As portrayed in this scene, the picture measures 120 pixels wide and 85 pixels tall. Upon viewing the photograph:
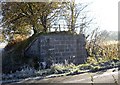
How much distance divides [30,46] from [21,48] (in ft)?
3.06

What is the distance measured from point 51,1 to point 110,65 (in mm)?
7123

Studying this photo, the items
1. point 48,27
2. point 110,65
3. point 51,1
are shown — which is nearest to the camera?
point 110,65

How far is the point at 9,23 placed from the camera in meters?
21.1

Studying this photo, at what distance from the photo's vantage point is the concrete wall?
51.3 ft

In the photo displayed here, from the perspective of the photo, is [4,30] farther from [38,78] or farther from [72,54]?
[38,78]

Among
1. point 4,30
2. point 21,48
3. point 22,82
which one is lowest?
point 22,82

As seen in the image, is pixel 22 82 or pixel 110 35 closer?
pixel 22 82

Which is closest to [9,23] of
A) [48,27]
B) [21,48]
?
[48,27]

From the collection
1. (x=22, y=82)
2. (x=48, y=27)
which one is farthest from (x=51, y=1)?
(x=22, y=82)

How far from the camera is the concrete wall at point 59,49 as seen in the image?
51.3 ft

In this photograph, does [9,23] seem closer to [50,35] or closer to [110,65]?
[50,35]

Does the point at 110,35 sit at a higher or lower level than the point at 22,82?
higher

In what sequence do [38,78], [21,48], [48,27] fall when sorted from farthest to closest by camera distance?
1. [48,27]
2. [21,48]
3. [38,78]

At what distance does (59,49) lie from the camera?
16.1 metres
